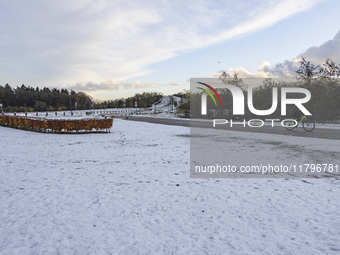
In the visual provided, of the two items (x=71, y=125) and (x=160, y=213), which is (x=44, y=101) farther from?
(x=160, y=213)

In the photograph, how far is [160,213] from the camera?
4.21 metres

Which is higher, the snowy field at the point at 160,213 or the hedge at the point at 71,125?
the hedge at the point at 71,125

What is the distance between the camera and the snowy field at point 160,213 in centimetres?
328

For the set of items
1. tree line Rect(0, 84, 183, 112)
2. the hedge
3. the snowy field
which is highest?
tree line Rect(0, 84, 183, 112)

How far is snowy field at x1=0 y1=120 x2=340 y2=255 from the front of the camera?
3277 mm

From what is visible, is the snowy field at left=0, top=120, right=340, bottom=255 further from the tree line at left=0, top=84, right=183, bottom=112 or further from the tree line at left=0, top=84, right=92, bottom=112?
the tree line at left=0, top=84, right=92, bottom=112

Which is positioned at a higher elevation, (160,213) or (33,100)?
(33,100)

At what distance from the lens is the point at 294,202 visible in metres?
4.57

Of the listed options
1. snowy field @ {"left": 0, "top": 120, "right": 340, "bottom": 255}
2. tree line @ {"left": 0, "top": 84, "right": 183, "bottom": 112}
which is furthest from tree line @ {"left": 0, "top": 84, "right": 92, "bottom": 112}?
snowy field @ {"left": 0, "top": 120, "right": 340, "bottom": 255}

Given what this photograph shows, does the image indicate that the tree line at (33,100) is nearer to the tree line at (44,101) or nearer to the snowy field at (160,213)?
the tree line at (44,101)

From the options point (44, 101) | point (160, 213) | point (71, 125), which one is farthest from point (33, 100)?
point (160, 213)

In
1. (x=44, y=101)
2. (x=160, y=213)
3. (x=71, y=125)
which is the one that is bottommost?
(x=160, y=213)

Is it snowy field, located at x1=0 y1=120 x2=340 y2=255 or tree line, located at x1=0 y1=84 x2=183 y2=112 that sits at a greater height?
tree line, located at x1=0 y1=84 x2=183 y2=112

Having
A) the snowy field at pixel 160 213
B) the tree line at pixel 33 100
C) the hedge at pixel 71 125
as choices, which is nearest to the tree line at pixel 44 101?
the tree line at pixel 33 100
